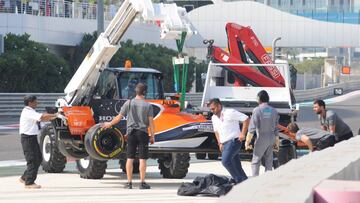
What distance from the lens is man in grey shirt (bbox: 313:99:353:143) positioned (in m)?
16.3

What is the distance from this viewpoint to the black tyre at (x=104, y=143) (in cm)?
1769

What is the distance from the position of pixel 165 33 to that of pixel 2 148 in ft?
32.9

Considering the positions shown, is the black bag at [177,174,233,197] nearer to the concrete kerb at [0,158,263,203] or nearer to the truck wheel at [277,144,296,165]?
the concrete kerb at [0,158,263,203]

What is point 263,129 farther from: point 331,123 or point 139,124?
point 139,124

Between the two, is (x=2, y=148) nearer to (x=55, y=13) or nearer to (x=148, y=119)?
(x=148, y=119)

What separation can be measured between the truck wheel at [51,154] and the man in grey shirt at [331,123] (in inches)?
222

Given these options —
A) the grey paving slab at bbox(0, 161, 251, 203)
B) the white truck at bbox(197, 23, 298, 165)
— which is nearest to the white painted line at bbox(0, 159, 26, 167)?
the grey paving slab at bbox(0, 161, 251, 203)

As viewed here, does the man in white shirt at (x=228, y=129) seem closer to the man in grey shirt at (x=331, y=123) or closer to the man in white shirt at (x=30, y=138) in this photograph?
the man in grey shirt at (x=331, y=123)

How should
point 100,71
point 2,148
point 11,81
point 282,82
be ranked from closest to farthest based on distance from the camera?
point 100,71, point 282,82, point 2,148, point 11,81

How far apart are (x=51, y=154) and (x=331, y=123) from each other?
6.03 metres

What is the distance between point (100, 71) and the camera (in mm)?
20281

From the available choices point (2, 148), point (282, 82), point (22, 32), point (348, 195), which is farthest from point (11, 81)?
point (348, 195)

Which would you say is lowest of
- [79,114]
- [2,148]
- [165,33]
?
[2,148]

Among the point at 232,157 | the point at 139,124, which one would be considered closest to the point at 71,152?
the point at 139,124
